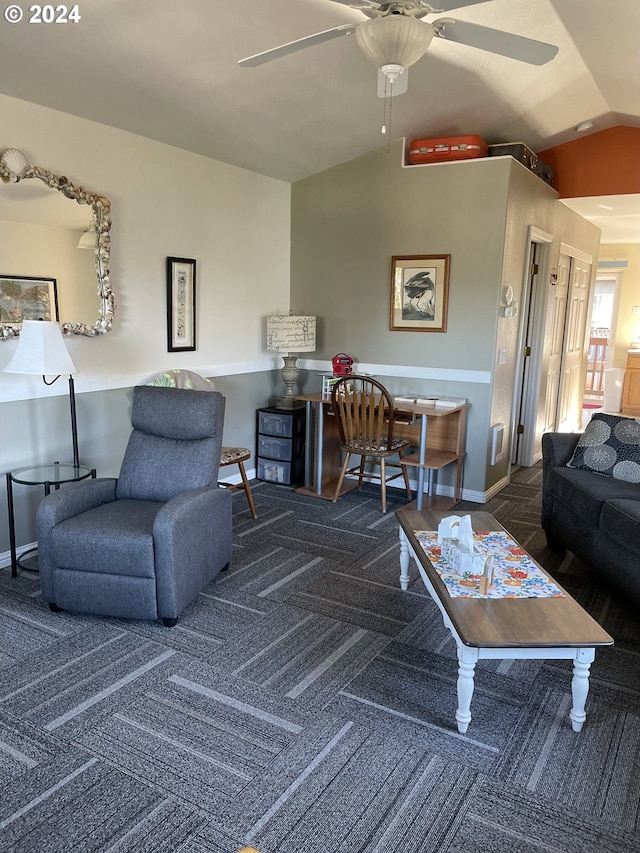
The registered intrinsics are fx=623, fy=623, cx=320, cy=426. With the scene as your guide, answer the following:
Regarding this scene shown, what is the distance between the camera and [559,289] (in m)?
5.56

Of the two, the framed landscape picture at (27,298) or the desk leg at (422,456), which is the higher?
the framed landscape picture at (27,298)

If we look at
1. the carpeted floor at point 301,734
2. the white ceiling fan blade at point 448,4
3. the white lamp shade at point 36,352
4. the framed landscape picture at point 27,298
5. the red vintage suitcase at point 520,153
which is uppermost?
the red vintage suitcase at point 520,153

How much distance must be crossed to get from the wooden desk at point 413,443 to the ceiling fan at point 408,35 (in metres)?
2.23

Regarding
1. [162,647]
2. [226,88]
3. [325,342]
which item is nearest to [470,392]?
[325,342]

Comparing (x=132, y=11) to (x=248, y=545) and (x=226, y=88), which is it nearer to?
(x=226, y=88)

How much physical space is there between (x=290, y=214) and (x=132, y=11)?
2.51 metres

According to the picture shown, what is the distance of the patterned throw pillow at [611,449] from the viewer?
10.7 feet

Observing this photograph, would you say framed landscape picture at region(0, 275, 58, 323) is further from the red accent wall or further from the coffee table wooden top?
the red accent wall

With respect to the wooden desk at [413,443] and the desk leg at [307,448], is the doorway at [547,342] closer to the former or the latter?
the wooden desk at [413,443]

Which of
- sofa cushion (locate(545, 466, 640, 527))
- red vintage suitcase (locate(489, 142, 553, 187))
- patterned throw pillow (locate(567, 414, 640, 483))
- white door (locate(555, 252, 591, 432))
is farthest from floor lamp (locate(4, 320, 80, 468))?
white door (locate(555, 252, 591, 432))

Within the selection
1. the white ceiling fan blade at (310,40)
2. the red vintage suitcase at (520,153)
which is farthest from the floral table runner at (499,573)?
the red vintage suitcase at (520,153)

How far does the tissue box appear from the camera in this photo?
7.60 feet

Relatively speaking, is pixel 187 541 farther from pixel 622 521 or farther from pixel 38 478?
pixel 622 521

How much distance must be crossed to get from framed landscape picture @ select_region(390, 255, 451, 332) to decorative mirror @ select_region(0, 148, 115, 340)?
81.4 inches
